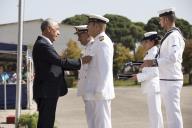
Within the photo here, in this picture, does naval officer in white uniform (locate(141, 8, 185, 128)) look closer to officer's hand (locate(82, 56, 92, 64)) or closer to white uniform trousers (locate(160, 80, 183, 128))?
white uniform trousers (locate(160, 80, 183, 128))

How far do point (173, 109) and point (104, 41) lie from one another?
1195 millimetres

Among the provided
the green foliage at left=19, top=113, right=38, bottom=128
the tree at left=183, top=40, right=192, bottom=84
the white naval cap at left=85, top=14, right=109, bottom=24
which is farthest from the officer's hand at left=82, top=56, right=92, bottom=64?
the tree at left=183, top=40, right=192, bottom=84

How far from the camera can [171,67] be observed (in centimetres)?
635

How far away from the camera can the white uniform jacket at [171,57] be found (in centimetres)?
625

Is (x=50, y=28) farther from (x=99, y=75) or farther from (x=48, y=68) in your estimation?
(x=99, y=75)

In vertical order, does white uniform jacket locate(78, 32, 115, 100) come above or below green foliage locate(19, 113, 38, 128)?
above

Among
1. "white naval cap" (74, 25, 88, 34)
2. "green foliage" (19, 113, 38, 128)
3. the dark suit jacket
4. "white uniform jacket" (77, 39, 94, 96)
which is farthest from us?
"green foliage" (19, 113, 38, 128)

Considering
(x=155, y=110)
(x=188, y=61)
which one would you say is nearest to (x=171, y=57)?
(x=155, y=110)

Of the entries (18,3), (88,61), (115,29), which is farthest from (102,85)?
(115,29)

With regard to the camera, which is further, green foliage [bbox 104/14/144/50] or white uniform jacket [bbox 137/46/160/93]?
green foliage [bbox 104/14/144/50]

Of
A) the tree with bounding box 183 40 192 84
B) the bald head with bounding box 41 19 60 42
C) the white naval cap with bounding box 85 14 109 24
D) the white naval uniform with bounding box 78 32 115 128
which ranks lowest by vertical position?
the white naval uniform with bounding box 78 32 115 128

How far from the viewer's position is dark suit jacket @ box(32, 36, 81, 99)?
20.4ft

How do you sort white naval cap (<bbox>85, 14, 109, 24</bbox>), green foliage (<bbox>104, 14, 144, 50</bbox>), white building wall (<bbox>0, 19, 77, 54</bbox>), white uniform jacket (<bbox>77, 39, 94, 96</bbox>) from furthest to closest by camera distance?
green foliage (<bbox>104, 14, 144, 50</bbox>)
white building wall (<bbox>0, 19, 77, 54</bbox>)
white uniform jacket (<bbox>77, 39, 94, 96</bbox>)
white naval cap (<bbox>85, 14, 109, 24</bbox>)

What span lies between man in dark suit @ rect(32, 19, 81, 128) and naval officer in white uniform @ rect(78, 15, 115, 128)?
22 centimetres
